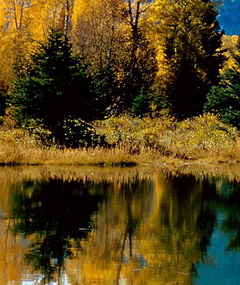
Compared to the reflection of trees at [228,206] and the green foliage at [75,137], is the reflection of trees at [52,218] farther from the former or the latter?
the green foliage at [75,137]

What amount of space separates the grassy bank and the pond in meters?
4.90

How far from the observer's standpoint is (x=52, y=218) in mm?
9141

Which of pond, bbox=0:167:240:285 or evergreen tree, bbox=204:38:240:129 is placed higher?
evergreen tree, bbox=204:38:240:129

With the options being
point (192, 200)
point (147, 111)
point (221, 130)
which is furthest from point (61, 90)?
point (147, 111)

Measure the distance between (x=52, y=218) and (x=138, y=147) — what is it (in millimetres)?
12933

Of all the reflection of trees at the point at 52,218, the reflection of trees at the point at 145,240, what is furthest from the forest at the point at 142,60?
the reflection of trees at the point at 145,240

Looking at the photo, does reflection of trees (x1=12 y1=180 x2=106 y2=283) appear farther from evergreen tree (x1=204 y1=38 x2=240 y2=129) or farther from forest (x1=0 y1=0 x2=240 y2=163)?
evergreen tree (x1=204 y1=38 x2=240 y2=129)

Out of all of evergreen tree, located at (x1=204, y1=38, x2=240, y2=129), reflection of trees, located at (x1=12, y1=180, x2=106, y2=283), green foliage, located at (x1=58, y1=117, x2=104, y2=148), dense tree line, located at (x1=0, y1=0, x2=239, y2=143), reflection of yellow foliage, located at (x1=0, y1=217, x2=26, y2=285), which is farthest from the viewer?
dense tree line, located at (x1=0, y1=0, x2=239, y2=143)

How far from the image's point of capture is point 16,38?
34.3m

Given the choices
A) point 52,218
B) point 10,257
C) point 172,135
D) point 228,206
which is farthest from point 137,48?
point 10,257

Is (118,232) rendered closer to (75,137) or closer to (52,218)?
(52,218)

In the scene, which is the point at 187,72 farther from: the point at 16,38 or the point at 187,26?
the point at 16,38

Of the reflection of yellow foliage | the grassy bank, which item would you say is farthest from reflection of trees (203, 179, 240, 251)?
the grassy bank

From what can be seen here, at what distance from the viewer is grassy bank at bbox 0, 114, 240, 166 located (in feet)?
64.3
